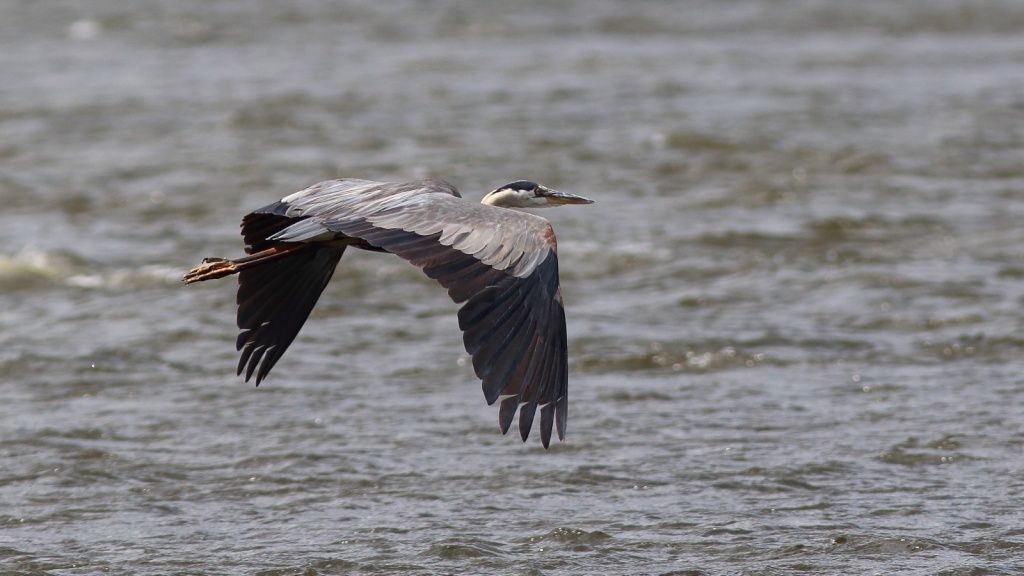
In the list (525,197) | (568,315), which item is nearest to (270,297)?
(525,197)

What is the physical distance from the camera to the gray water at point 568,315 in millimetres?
6750

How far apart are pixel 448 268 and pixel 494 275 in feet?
0.57

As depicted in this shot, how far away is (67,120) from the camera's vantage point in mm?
16844

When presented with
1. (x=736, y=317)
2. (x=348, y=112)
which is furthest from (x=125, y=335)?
(x=348, y=112)

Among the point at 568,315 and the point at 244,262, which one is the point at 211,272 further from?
the point at 568,315

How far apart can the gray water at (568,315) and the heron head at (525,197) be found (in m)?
1.24

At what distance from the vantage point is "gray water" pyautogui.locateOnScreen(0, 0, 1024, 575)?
6.75m

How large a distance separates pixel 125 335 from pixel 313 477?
321cm

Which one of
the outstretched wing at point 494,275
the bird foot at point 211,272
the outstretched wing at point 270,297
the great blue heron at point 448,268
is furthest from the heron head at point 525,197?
the bird foot at point 211,272

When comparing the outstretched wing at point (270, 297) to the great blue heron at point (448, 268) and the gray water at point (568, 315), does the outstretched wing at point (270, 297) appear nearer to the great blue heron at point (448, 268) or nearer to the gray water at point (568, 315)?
the great blue heron at point (448, 268)

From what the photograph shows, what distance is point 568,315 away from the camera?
10555mm

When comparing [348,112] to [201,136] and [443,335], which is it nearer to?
[201,136]

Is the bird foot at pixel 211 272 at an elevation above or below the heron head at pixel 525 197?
below

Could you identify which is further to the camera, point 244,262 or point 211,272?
point 211,272
